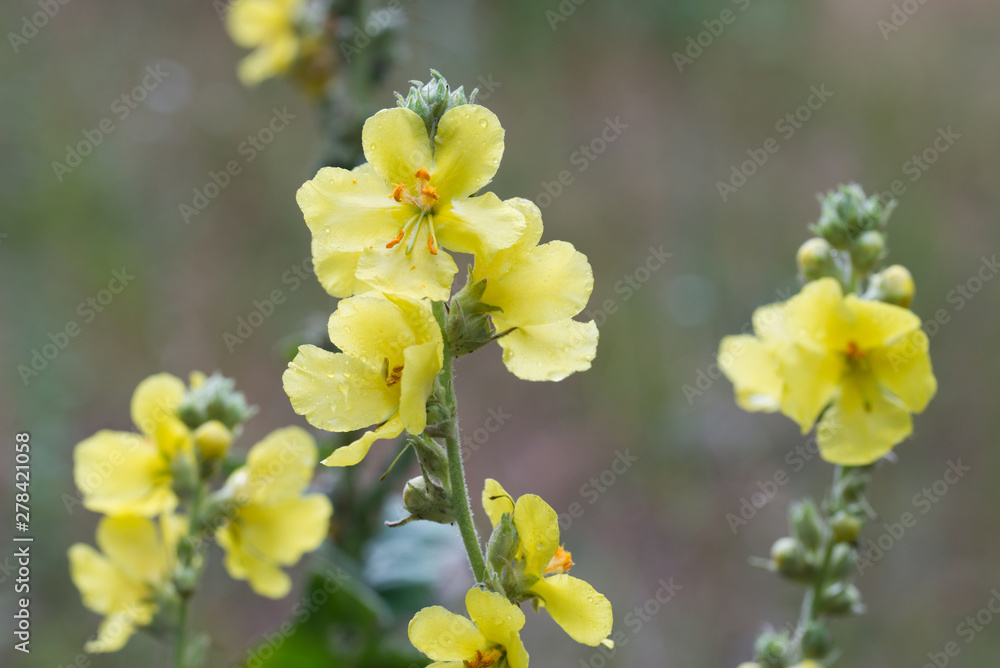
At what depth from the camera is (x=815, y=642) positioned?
166cm

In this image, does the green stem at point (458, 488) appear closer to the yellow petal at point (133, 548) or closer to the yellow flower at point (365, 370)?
the yellow flower at point (365, 370)

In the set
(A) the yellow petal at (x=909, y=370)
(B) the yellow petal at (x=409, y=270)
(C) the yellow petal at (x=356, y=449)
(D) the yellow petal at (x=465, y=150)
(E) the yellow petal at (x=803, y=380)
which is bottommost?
(C) the yellow petal at (x=356, y=449)

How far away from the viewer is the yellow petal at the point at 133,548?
1873mm

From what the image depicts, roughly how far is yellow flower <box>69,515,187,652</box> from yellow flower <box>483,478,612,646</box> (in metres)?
1.06

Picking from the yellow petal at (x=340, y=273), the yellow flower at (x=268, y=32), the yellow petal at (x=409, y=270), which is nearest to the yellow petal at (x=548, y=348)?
the yellow petal at (x=409, y=270)

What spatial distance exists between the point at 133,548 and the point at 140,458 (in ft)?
0.68

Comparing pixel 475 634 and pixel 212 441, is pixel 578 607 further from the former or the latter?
pixel 212 441

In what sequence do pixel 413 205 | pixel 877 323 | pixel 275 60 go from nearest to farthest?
pixel 413 205 < pixel 877 323 < pixel 275 60

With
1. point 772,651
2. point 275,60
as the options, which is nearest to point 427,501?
point 772,651

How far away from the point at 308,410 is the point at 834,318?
3.55 ft

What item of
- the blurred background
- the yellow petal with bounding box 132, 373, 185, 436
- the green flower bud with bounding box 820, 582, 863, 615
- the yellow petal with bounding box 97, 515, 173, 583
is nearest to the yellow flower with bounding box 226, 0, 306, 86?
the blurred background

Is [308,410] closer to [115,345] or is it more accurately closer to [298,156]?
[115,345]

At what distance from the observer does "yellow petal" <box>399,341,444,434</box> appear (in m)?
1.03

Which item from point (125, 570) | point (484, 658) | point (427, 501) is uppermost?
point (427, 501)
